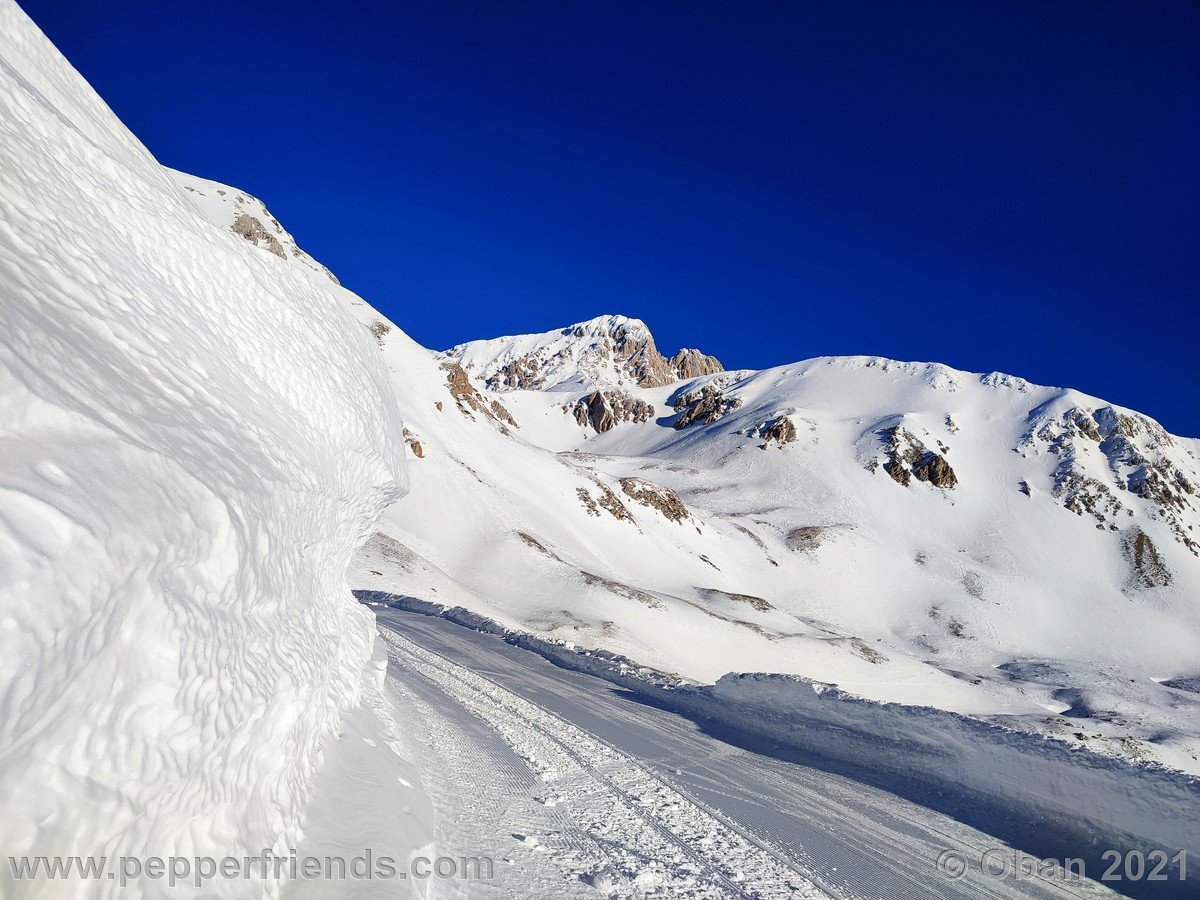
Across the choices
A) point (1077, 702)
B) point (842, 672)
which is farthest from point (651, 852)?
point (1077, 702)

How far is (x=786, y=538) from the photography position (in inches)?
3600

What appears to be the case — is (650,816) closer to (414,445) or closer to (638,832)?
(638,832)

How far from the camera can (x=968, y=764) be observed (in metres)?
10.3

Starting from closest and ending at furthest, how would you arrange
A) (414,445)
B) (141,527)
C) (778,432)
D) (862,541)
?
(141,527) → (414,445) → (862,541) → (778,432)

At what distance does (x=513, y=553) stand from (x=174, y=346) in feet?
132

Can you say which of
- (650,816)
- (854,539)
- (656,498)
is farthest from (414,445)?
(854,539)

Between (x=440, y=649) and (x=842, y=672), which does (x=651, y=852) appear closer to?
(x=440, y=649)

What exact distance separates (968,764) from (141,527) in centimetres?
1254

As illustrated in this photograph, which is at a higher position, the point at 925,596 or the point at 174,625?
the point at 925,596

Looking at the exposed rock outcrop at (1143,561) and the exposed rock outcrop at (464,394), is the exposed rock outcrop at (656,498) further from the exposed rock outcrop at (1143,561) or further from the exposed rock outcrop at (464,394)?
the exposed rock outcrop at (1143,561)

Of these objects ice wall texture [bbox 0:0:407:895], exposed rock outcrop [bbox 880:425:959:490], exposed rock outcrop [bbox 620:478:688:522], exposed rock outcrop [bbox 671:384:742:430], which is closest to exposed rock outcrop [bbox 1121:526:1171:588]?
exposed rock outcrop [bbox 880:425:959:490]

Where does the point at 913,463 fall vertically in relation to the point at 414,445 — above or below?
above

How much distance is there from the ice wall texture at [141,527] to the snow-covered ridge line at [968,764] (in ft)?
29.4

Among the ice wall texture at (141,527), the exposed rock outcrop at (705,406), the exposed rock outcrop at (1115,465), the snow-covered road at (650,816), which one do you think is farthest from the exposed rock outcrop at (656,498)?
the exposed rock outcrop at (1115,465)
